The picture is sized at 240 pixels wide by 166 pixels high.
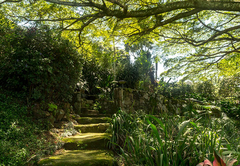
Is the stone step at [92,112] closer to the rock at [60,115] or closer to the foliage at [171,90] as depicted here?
the rock at [60,115]

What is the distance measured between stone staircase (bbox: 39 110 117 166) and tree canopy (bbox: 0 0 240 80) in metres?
2.83

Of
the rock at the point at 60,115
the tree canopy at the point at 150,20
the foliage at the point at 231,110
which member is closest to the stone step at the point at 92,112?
the rock at the point at 60,115

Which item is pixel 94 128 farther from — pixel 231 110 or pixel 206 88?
pixel 206 88

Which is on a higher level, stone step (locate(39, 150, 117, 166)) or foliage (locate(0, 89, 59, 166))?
foliage (locate(0, 89, 59, 166))

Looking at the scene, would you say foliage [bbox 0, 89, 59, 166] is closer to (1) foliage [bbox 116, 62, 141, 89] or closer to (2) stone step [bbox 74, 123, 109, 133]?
(2) stone step [bbox 74, 123, 109, 133]

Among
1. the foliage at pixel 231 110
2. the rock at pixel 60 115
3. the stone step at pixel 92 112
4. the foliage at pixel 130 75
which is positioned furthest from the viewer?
the foliage at pixel 130 75

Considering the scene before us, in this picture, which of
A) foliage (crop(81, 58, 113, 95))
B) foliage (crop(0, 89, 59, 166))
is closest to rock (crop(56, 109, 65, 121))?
foliage (crop(0, 89, 59, 166))

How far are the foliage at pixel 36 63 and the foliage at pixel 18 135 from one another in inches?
15.5

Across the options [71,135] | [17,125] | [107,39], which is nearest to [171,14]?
[107,39]

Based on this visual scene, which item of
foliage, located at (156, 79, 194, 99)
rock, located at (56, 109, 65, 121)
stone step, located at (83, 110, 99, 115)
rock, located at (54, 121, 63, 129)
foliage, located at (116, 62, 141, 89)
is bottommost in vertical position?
rock, located at (54, 121, 63, 129)

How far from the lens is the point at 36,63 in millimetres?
3809

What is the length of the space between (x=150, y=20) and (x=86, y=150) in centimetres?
395

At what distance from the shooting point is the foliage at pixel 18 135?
2.42 m

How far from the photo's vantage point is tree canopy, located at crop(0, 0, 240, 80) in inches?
148
